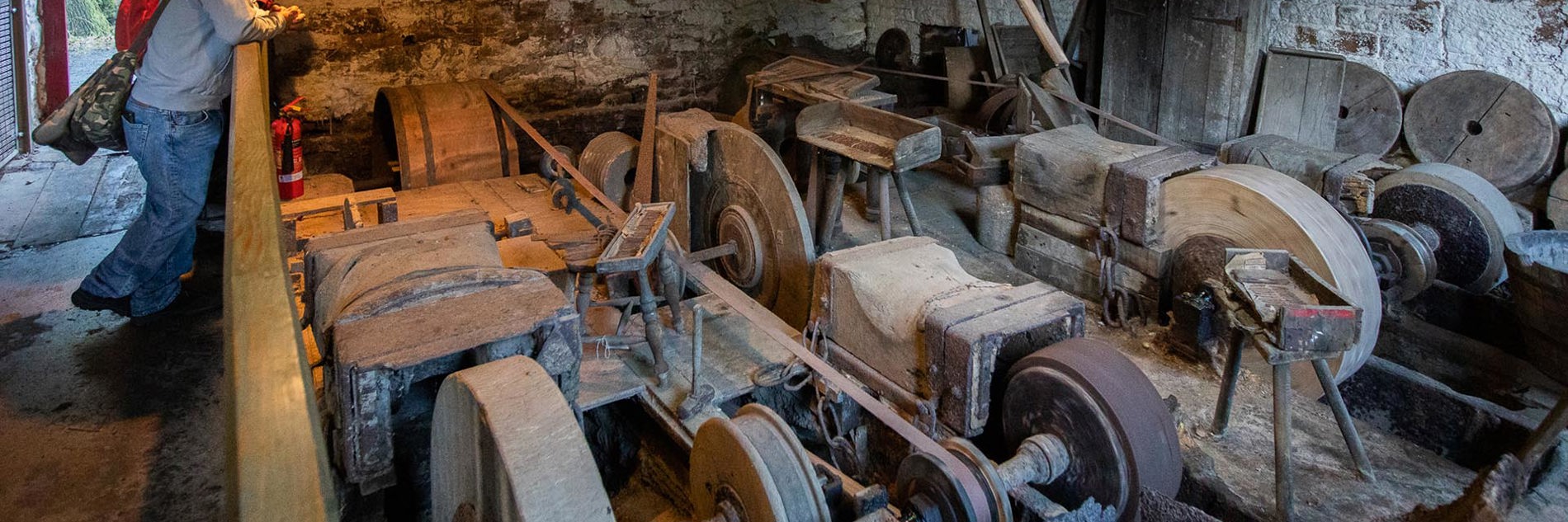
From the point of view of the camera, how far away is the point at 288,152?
18.3 ft

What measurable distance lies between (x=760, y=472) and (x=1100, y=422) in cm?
109

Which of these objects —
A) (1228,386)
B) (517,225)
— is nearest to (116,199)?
(517,225)

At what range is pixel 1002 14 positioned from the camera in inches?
328

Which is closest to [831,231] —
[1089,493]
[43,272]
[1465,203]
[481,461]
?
[1089,493]

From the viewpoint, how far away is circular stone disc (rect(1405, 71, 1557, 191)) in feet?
16.8

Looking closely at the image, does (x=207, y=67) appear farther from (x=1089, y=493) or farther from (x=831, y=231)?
(x=1089, y=493)

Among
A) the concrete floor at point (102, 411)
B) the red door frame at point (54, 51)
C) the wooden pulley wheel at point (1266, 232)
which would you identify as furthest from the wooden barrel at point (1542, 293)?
the red door frame at point (54, 51)

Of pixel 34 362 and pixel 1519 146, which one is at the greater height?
pixel 1519 146

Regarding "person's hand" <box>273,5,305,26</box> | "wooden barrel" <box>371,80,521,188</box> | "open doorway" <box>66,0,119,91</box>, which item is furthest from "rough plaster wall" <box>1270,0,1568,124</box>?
"open doorway" <box>66,0,119,91</box>

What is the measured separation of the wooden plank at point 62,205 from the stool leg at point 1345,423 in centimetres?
651

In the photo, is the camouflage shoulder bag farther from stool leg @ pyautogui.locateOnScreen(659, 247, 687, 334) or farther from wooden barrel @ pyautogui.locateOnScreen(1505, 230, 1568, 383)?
wooden barrel @ pyautogui.locateOnScreen(1505, 230, 1568, 383)

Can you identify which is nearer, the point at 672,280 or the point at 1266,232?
the point at 1266,232

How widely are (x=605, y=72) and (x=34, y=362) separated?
4339 mm

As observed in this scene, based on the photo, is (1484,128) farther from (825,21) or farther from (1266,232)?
(825,21)
